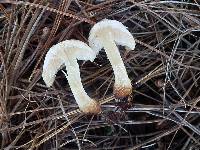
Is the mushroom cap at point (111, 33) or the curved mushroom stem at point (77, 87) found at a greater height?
the mushroom cap at point (111, 33)

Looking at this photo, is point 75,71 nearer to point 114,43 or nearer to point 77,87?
point 77,87

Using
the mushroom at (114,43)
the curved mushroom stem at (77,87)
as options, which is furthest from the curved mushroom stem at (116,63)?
the curved mushroom stem at (77,87)

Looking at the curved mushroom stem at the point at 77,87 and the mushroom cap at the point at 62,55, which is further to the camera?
the curved mushroom stem at the point at 77,87

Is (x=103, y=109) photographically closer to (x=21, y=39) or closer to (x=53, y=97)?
(x=53, y=97)

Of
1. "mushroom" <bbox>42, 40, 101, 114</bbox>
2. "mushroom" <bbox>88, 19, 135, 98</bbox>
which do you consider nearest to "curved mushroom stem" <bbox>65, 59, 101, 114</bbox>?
"mushroom" <bbox>42, 40, 101, 114</bbox>

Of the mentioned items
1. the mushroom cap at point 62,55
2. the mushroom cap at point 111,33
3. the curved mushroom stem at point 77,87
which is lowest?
the curved mushroom stem at point 77,87

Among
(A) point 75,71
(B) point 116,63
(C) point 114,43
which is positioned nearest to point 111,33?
(C) point 114,43

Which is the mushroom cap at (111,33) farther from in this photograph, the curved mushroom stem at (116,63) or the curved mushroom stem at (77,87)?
the curved mushroom stem at (77,87)
